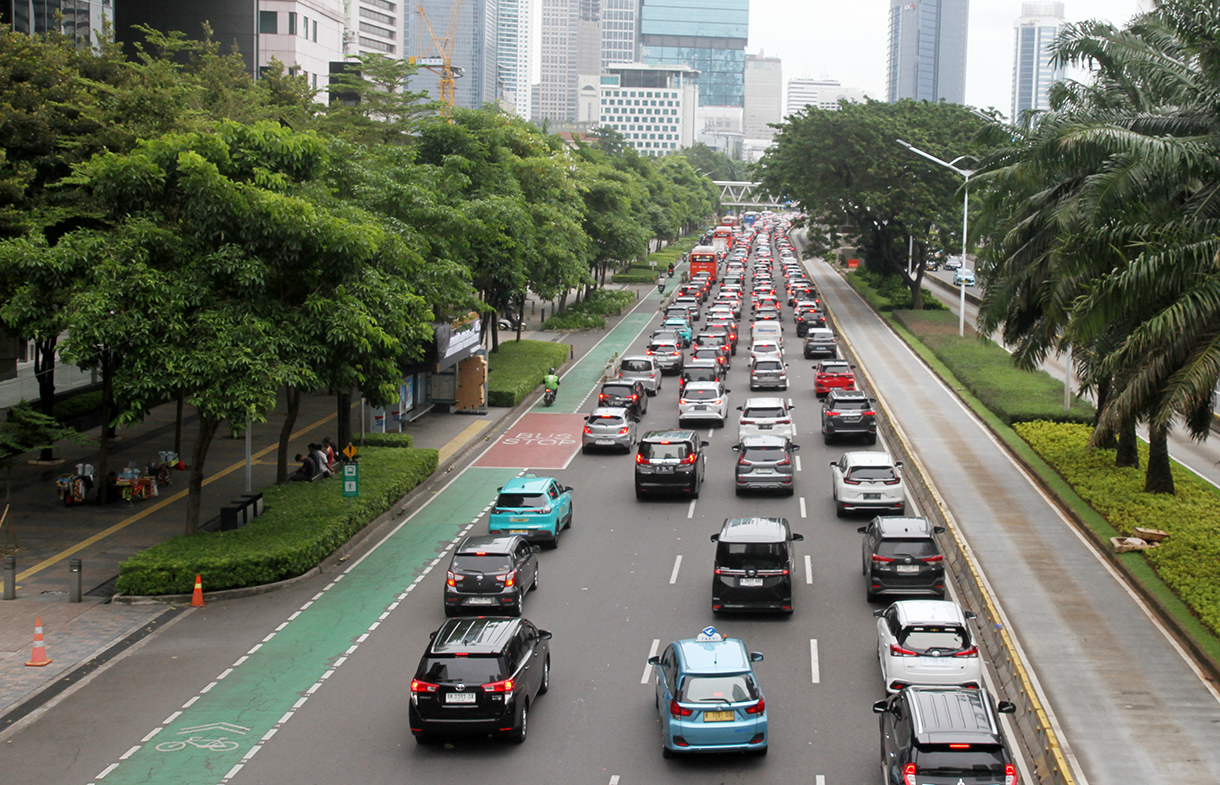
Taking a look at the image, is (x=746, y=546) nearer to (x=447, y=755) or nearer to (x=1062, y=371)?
(x=447, y=755)

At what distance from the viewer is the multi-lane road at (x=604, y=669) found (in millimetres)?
16109

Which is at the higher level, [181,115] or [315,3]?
[315,3]

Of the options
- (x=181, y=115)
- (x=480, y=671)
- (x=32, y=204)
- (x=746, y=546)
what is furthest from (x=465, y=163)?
(x=480, y=671)

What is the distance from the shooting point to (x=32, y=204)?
3161 centimetres

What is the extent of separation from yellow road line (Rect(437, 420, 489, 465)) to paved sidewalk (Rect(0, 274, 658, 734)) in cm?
3

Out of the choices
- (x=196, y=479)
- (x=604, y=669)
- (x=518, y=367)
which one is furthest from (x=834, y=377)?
(x=604, y=669)

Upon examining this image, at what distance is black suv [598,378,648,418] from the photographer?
42.6 m

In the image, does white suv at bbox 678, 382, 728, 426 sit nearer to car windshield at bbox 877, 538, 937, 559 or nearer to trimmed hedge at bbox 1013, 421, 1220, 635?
trimmed hedge at bbox 1013, 421, 1220, 635

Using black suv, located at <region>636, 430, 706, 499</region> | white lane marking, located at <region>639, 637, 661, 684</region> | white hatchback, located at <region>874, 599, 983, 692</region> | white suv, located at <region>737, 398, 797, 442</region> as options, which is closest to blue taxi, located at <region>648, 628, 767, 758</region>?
white hatchback, located at <region>874, 599, 983, 692</region>

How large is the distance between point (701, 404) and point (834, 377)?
7362 mm

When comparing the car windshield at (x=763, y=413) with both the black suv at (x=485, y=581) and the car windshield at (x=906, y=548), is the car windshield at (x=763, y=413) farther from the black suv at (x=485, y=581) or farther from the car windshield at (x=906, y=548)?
the black suv at (x=485, y=581)

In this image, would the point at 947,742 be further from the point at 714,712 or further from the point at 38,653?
the point at 38,653

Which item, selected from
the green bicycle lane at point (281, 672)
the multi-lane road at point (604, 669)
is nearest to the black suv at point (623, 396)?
the multi-lane road at point (604, 669)

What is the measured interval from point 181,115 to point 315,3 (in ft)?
161
